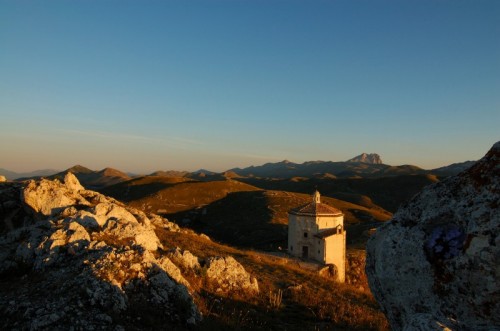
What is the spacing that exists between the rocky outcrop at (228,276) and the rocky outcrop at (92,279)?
5cm

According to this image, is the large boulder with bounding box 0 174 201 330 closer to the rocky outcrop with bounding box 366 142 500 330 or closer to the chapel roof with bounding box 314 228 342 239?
the rocky outcrop with bounding box 366 142 500 330

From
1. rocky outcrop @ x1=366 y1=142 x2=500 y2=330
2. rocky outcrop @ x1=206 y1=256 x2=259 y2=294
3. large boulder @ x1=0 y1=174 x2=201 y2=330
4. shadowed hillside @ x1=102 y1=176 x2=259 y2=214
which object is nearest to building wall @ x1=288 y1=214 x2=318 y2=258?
rocky outcrop @ x1=206 y1=256 x2=259 y2=294

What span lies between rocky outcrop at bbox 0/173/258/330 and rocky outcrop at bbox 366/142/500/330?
6.06m

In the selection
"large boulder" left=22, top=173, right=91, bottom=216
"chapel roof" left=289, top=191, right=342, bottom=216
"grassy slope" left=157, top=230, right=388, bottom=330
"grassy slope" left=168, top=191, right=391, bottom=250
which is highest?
"large boulder" left=22, top=173, right=91, bottom=216

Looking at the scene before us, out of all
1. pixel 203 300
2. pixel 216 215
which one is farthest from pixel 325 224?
pixel 216 215

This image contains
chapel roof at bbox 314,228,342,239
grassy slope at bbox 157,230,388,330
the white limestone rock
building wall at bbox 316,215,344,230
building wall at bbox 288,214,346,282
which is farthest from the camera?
building wall at bbox 316,215,344,230

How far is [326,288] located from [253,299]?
7003 mm

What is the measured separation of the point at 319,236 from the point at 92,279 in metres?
31.8

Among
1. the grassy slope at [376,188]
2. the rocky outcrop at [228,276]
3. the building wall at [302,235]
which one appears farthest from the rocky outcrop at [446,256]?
the grassy slope at [376,188]

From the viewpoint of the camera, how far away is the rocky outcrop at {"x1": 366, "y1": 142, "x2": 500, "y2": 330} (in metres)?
5.22

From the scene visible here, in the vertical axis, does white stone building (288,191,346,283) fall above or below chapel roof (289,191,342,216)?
below

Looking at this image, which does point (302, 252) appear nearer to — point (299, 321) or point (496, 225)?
point (299, 321)

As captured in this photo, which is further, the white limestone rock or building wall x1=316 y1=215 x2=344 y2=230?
building wall x1=316 y1=215 x2=344 y2=230

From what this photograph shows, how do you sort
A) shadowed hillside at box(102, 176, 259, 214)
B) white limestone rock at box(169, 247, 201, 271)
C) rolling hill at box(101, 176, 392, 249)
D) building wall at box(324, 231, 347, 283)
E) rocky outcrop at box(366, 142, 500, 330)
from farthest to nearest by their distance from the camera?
shadowed hillside at box(102, 176, 259, 214) → rolling hill at box(101, 176, 392, 249) → building wall at box(324, 231, 347, 283) → white limestone rock at box(169, 247, 201, 271) → rocky outcrop at box(366, 142, 500, 330)
